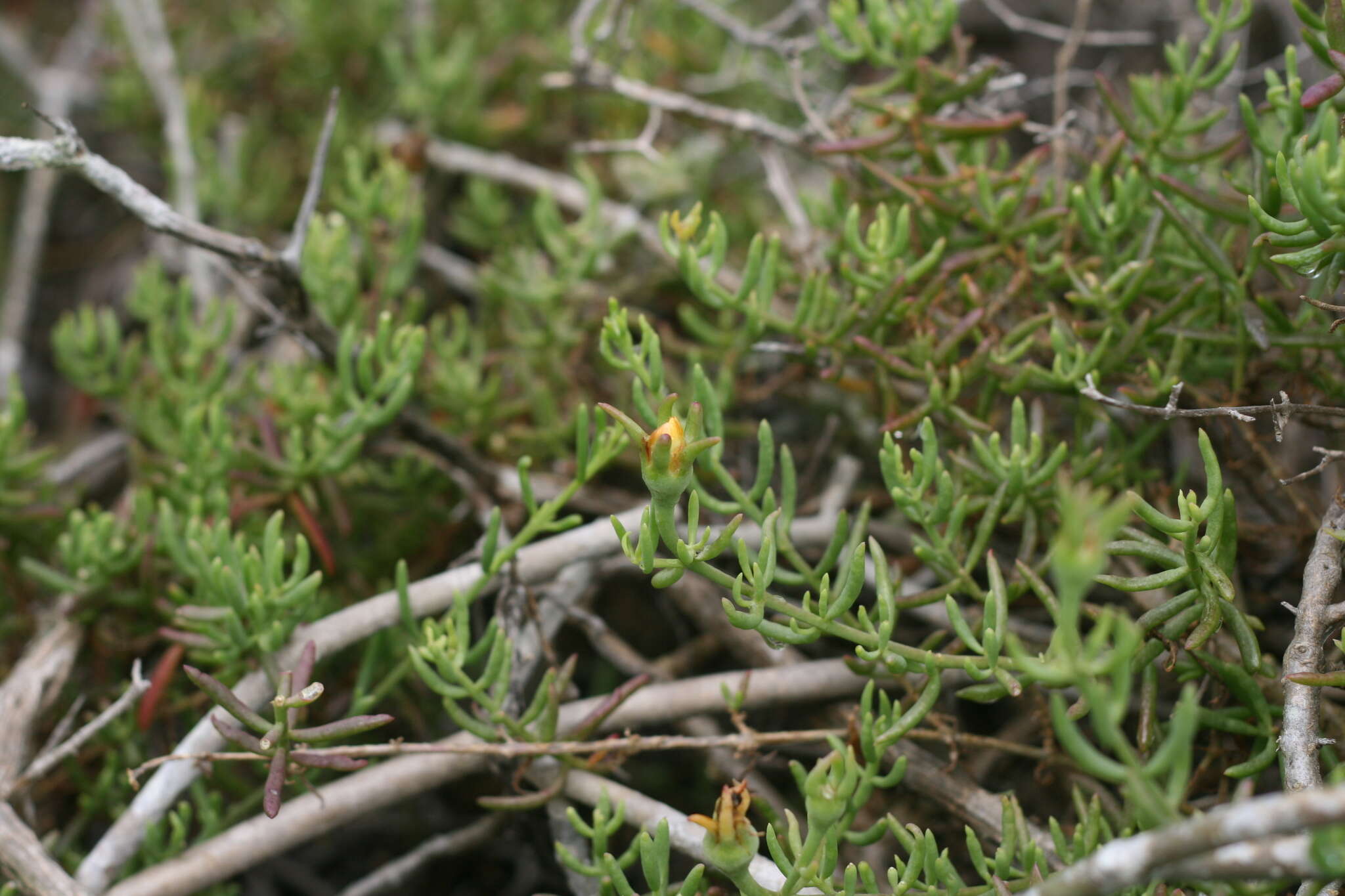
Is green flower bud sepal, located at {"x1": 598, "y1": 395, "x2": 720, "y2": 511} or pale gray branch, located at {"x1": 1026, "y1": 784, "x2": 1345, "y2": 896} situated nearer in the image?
pale gray branch, located at {"x1": 1026, "y1": 784, "x2": 1345, "y2": 896}

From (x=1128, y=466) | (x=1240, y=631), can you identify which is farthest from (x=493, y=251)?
(x=1240, y=631)

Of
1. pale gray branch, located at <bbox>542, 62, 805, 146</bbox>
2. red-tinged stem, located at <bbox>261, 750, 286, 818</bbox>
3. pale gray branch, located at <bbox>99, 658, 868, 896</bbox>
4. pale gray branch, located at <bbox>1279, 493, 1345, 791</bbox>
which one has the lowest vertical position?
pale gray branch, located at <bbox>99, 658, 868, 896</bbox>

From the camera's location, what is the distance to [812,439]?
2068 millimetres

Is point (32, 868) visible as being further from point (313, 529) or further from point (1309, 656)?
point (1309, 656)

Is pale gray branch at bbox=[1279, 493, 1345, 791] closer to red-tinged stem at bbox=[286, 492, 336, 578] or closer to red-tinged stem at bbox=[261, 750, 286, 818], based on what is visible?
red-tinged stem at bbox=[261, 750, 286, 818]

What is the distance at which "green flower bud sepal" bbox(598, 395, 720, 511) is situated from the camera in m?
0.94

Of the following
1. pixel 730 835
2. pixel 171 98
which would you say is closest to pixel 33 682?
pixel 730 835

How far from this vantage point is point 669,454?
942 millimetres

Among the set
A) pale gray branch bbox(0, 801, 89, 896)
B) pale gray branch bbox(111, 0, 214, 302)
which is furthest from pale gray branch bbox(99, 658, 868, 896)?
pale gray branch bbox(111, 0, 214, 302)

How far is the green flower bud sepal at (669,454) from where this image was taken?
94cm

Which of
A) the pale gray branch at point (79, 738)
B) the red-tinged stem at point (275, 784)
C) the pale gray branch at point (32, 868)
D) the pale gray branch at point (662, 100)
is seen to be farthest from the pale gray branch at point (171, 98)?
the red-tinged stem at point (275, 784)

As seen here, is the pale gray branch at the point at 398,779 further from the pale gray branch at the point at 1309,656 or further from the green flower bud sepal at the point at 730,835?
the pale gray branch at the point at 1309,656

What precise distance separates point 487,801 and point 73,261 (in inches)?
91.4

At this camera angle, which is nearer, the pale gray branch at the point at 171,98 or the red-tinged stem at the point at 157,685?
the red-tinged stem at the point at 157,685
